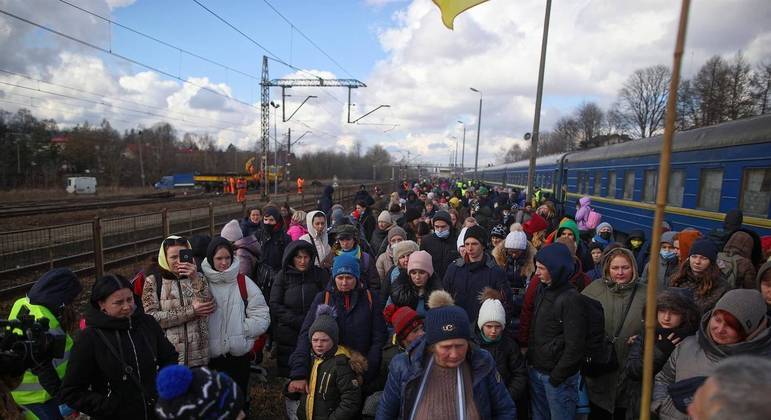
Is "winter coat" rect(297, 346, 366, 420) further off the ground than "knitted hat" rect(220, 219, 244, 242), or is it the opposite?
"knitted hat" rect(220, 219, 244, 242)

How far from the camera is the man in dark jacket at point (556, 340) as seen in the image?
2.91 m

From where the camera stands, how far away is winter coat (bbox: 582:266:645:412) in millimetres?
3191

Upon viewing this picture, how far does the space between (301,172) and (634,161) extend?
2747 inches

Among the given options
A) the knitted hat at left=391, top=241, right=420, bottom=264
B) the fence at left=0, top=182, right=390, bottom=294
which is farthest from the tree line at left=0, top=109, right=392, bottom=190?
the knitted hat at left=391, top=241, right=420, bottom=264

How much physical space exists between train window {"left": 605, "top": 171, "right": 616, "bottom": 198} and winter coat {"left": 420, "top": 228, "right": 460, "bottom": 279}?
979 cm

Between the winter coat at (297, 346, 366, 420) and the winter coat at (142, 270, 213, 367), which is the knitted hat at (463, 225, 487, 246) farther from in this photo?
the winter coat at (142, 270, 213, 367)

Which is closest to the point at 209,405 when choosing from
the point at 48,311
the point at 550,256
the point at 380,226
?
the point at 48,311

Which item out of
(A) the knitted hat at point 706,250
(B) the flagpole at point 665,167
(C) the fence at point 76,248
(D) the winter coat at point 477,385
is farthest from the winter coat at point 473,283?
(C) the fence at point 76,248

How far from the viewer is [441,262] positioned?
Answer: 5.49 meters

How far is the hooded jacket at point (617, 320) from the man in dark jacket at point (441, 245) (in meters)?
2.24

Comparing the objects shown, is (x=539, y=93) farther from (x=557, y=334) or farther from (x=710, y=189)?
(x=557, y=334)

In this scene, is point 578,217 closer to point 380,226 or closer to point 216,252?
point 380,226

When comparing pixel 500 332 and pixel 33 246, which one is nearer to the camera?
pixel 500 332

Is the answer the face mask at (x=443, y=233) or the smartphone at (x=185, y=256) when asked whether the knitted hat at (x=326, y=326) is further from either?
the face mask at (x=443, y=233)
